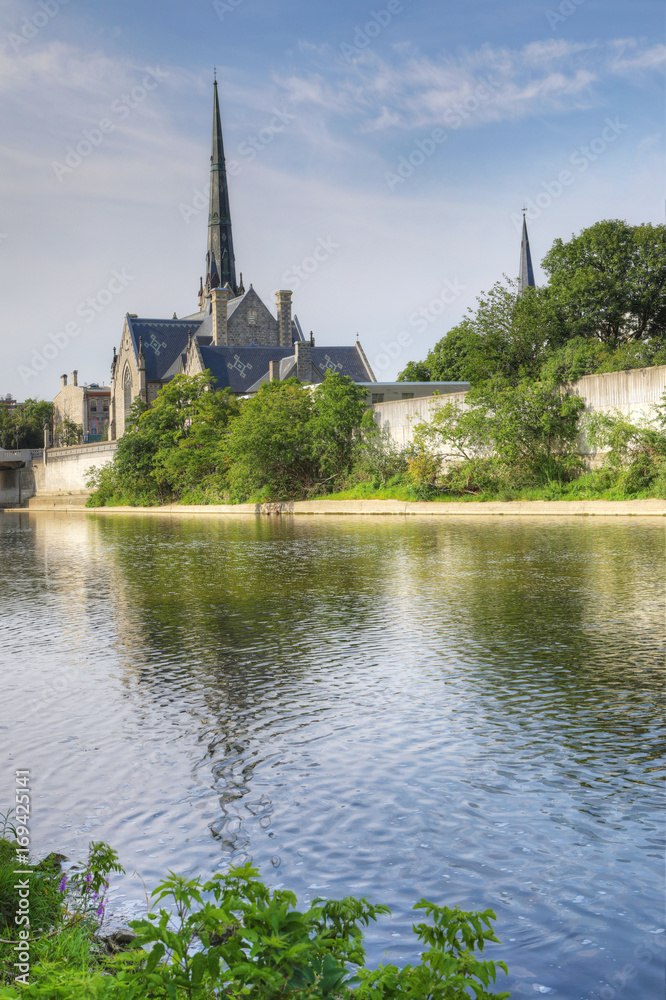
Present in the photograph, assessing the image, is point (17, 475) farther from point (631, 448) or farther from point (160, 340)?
point (631, 448)

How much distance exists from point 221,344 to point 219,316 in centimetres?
238

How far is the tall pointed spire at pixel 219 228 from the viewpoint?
3538 inches

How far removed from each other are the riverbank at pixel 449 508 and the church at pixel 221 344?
2112cm

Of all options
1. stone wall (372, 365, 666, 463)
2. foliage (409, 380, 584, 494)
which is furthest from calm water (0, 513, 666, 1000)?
foliage (409, 380, 584, 494)

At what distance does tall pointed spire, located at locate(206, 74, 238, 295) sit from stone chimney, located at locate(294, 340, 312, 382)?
94.7ft

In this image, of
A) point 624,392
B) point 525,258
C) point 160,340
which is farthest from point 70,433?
point 624,392

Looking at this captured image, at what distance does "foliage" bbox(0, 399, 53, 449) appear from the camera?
11256 cm

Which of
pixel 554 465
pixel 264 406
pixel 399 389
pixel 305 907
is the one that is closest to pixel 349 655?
pixel 305 907

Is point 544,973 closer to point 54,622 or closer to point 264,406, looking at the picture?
point 54,622

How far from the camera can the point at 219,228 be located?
9019cm

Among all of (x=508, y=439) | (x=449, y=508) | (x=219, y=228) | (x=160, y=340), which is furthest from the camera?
(x=219, y=228)

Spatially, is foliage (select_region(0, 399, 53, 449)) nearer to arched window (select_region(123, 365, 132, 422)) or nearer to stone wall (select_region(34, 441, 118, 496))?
arched window (select_region(123, 365, 132, 422))

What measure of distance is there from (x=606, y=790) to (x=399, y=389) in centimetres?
Answer: 5348

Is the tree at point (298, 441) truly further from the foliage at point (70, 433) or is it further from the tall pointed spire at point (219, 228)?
the foliage at point (70, 433)
